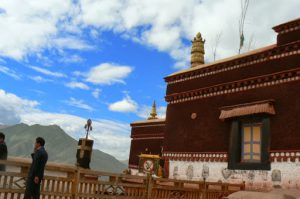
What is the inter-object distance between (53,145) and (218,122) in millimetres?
122464

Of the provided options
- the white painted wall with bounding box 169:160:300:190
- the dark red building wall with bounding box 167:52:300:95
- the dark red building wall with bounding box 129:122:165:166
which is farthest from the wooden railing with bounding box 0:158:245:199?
the dark red building wall with bounding box 129:122:165:166

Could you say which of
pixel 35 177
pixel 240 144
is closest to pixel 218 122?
pixel 240 144

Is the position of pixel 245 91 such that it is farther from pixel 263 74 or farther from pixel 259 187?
pixel 259 187

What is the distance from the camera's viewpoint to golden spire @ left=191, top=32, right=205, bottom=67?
18.5m

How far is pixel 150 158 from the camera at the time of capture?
1808 cm

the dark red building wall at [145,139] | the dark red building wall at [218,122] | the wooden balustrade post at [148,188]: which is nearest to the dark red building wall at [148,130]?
the dark red building wall at [145,139]

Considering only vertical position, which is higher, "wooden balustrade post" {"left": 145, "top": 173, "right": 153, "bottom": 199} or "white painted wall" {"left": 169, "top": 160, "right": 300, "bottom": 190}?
"white painted wall" {"left": 169, "top": 160, "right": 300, "bottom": 190}

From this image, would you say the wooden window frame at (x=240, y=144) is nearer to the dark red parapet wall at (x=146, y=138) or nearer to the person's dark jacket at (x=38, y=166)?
the person's dark jacket at (x=38, y=166)

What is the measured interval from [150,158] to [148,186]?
866 cm

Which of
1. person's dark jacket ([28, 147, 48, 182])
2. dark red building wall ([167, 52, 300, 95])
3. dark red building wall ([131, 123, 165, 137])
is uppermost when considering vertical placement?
dark red building wall ([167, 52, 300, 95])

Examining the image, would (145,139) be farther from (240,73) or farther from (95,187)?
(95,187)

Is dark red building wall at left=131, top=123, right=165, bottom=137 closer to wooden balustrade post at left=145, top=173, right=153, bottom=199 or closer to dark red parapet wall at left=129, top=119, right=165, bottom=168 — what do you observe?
dark red parapet wall at left=129, top=119, right=165, bottom=168

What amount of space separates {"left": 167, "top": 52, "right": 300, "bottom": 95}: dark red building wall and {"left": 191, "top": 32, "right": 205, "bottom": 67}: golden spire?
2.44 metres

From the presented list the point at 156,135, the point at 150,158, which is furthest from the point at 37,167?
the point at 156,135
